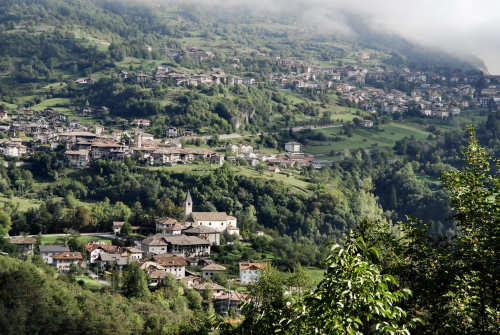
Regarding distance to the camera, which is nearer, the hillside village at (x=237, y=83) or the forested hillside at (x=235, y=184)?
the forested hillside at (x=235, y=184)

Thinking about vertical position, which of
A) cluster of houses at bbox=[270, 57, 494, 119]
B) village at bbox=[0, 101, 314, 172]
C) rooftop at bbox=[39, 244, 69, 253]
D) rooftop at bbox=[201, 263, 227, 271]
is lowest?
rooftop at bbox=[201, 263, 227, 271]

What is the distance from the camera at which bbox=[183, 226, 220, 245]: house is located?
161 ft

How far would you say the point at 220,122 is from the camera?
3359 inches

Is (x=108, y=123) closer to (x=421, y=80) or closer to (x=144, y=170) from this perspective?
(x=144, y=170)

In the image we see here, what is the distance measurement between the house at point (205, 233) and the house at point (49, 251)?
10754 mm

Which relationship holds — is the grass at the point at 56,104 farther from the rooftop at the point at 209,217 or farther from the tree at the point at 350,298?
the tree at the point at 350,298

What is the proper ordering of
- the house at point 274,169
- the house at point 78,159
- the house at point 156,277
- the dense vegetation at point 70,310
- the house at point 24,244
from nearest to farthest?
the dense vegetation at point 70,310 → the house at point 156,277 → the house at point 24,244 → the house at point 78,159 → the house at point 274,169

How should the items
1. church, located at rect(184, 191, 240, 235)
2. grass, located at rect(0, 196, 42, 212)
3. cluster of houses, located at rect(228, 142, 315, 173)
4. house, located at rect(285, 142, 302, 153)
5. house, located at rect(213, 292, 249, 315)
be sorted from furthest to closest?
house, located at rect(285, 142, 302, 153), cluster of houses, located at rect(228, 142, 315, 173), grass, located at rect(0, 196, 42, 212), church, located at rect(184, 191, 240, 235), house, located at rect(213, 292, 249, 315)

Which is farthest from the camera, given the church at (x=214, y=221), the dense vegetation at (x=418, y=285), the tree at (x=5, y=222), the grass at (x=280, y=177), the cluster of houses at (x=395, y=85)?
the cluster of houses at (x=395, y=85)

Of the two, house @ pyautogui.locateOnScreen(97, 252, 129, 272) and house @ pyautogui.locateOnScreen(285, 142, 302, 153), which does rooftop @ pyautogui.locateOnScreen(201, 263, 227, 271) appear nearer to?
house @ pyautogui.locateOnScreen(97, 252, 129, 272)

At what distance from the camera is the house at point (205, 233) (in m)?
49.1

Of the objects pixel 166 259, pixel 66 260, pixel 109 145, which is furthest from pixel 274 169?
pixel 66 260

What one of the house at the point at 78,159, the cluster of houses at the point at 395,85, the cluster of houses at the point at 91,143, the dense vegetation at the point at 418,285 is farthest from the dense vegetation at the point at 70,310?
the cluster of houses at the point at 395,85

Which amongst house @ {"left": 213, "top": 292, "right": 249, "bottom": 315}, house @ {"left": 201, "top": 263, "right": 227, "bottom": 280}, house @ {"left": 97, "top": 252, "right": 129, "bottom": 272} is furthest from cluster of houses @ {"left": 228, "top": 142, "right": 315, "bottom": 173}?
house @ {"left": 213, "top": 292, "right": 249, "bottom": 315}
